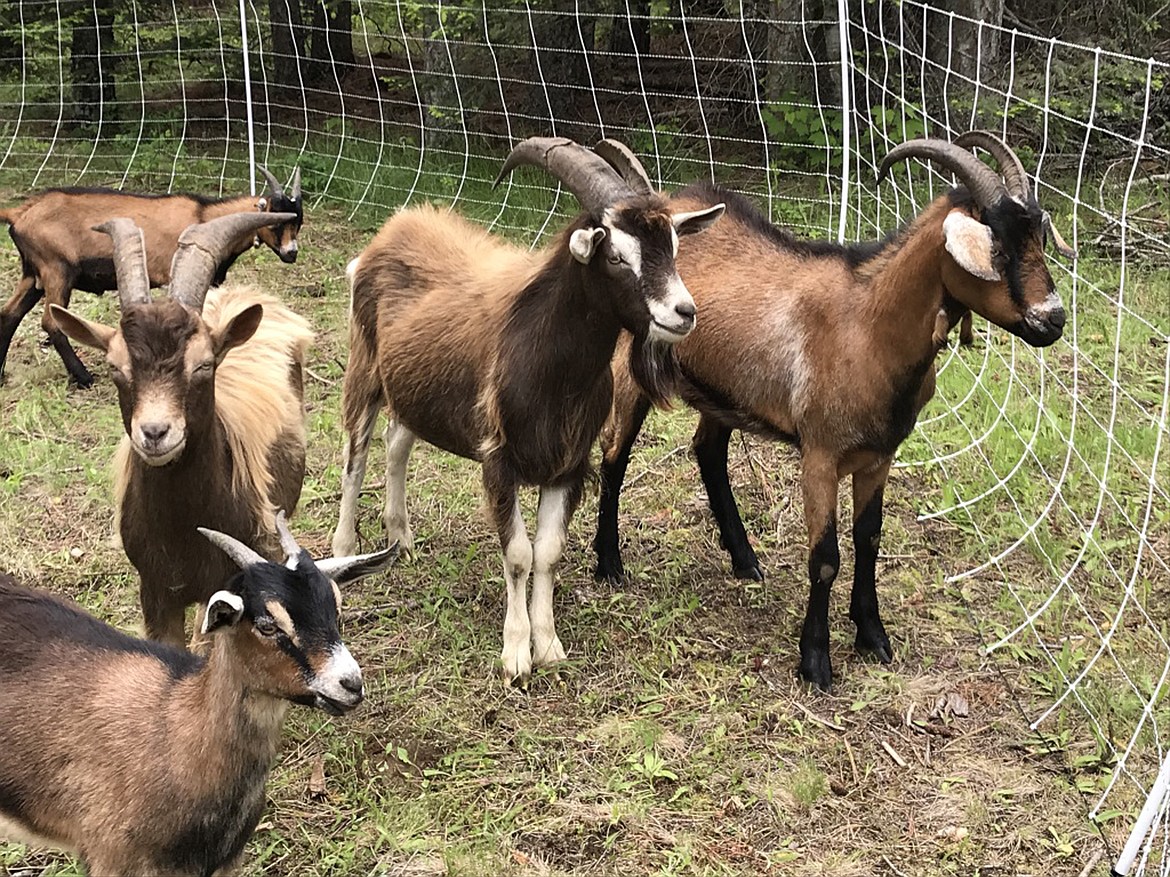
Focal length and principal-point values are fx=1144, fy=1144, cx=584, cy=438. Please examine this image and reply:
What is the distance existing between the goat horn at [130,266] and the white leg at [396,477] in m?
1.76

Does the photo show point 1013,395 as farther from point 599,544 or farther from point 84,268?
point 84,268

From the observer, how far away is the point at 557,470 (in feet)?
14.8

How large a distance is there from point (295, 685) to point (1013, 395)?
5.19 meters

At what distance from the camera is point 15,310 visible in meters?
7.19

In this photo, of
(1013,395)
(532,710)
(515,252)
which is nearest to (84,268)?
(515,252)

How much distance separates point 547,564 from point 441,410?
2.62ft

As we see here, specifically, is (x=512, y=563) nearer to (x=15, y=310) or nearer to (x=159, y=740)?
(x=159, y=740)

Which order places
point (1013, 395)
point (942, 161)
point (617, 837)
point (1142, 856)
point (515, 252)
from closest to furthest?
point (1142, 856), point (617, 837), point (942, 161), point (515, 252), point (1013, 395)

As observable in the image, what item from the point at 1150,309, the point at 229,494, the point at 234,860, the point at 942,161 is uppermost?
the point at 942,161

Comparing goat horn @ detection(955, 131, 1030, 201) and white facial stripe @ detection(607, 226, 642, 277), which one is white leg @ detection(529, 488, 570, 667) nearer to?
white facial stripe @ detection(607, 226, 642, 277)

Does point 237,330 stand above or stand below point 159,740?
above

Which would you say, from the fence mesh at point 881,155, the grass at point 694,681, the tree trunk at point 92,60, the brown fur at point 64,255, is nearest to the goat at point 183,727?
the grass at point 694,681

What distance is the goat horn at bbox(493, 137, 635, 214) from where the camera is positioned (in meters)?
4.01

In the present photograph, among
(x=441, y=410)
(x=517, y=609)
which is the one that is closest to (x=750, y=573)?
(x=517, y=609)
